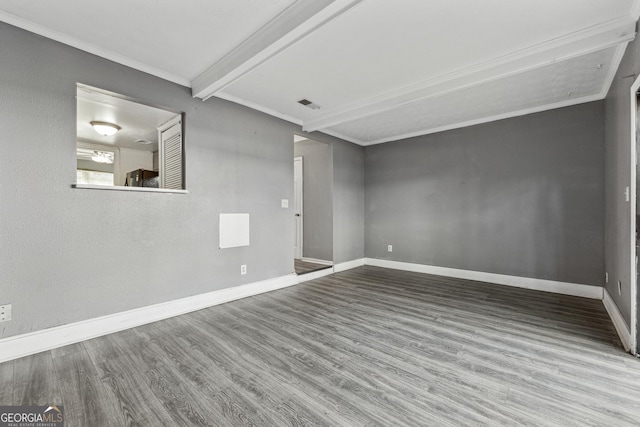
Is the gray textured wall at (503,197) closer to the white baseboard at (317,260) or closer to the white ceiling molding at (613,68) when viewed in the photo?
the white ceiling molding at (613,68)

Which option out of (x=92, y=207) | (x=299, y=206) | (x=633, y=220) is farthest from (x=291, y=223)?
(x=633, y=220)

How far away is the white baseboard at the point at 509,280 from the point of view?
11.6 feet

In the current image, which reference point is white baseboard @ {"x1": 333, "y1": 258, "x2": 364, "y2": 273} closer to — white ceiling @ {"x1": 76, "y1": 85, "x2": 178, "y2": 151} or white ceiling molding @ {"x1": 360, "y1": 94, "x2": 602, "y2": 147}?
white ceiling molding @ {"x1": 360, "y1": 94, "x2": 602, "y2": 147}

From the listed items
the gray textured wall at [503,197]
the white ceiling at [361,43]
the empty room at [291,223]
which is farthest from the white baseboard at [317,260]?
the white ceiling at [361,43]

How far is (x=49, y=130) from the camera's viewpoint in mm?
2256

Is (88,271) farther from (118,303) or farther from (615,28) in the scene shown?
(615,28)

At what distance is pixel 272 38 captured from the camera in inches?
85.4

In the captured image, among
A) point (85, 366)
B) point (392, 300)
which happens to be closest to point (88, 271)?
point (85, 366)

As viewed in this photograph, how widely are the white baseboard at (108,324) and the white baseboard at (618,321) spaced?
12.0 ft

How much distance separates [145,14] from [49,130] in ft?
4.08

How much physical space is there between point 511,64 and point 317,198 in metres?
3.55

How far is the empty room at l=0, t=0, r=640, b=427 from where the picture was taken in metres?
1.71

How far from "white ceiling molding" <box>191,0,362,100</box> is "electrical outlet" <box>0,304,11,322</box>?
2476mm

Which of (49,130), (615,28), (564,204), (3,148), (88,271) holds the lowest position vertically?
(88,271)
